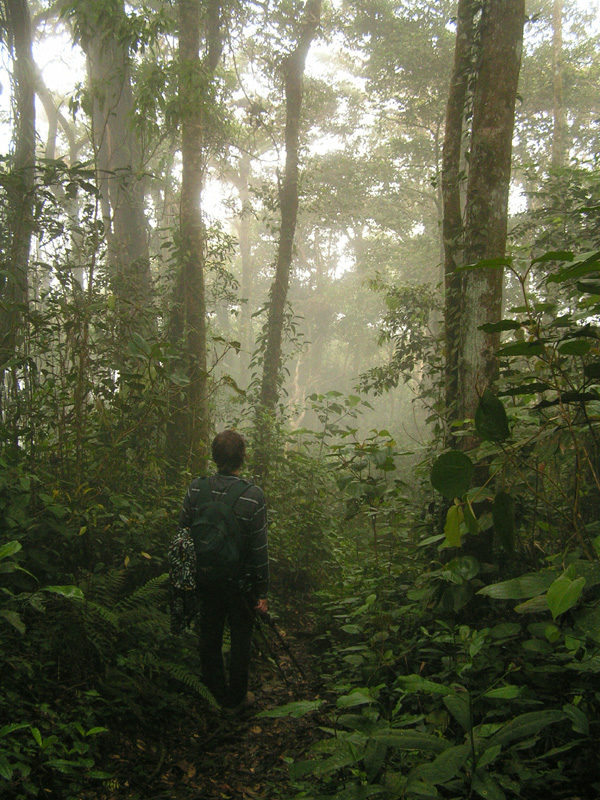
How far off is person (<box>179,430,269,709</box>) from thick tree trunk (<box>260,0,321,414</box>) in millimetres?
5287

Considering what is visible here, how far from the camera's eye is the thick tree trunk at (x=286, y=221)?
9.53m

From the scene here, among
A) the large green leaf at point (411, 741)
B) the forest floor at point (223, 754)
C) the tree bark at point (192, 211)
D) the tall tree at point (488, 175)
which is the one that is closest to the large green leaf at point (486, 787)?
the large green leaf at point (411, 741)

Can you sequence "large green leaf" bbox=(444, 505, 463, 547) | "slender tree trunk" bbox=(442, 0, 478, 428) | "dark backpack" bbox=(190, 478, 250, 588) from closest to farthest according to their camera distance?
1. "large green leaf" bbox=(444, 505, 463, 547)
2. "dark backpack" bbox=(190, 478, 250, 588)
3. "slender tree trunk" bbox=(442, 0, 478, 428)

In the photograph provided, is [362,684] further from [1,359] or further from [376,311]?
[376,311]

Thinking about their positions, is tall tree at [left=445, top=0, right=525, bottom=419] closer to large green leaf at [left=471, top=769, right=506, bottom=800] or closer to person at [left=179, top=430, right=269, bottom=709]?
person at [left=179, top=430, right=269, bottom=709]

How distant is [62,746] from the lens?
2553 millimetres

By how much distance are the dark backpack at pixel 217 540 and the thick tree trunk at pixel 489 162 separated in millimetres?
1639

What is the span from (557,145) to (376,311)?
684 inches

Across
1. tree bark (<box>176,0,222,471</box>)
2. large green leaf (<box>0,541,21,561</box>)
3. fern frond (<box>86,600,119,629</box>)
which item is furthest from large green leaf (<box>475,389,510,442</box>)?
tree bark (<box>176,0,222,471</box>)

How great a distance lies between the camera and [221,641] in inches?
142

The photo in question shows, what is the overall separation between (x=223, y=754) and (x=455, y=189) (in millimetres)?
4247

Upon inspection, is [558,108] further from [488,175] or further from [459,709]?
[459,709]

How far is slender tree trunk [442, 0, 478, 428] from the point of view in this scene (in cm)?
408

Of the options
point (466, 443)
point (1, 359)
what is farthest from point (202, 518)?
point (1, 359)
